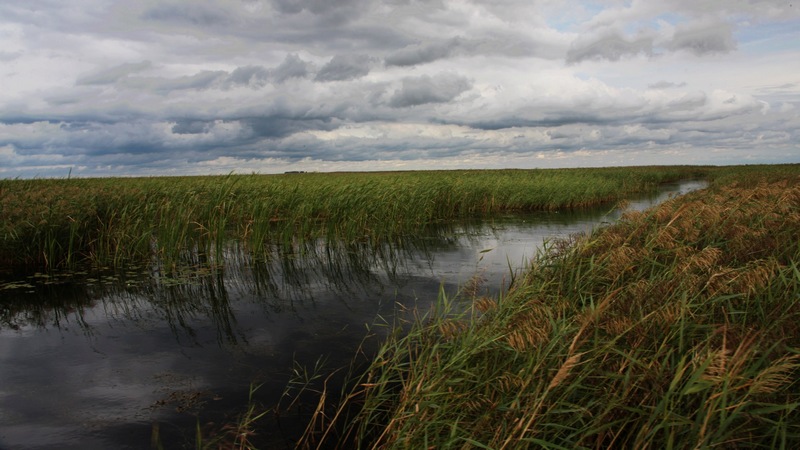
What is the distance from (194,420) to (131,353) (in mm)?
2323

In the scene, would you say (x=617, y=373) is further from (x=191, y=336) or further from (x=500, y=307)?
(x=191, y=336)

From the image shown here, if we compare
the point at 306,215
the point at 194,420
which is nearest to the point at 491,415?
the point at 194,420

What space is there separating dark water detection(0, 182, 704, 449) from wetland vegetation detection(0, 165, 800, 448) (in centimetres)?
12

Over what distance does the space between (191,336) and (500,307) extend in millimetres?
4505

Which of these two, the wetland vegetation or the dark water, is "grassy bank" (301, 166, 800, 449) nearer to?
the wetland vegetation

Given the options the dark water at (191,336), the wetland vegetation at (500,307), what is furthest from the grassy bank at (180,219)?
the dark water at (191,336)

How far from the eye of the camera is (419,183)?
60.9ft

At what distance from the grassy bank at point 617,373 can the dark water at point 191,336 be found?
1166 mm

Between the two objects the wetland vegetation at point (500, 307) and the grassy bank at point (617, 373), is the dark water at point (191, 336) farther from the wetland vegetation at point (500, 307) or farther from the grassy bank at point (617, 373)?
the grassy bank at point (617, 373)

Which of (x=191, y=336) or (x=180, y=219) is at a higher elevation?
(x=180, y=219)

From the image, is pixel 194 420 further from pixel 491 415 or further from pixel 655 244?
pixel 655 244

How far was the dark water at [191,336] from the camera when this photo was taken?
4469 mm

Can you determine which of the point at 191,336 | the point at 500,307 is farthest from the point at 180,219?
A: the point at 500,307

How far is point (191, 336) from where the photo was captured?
22.0 feet
